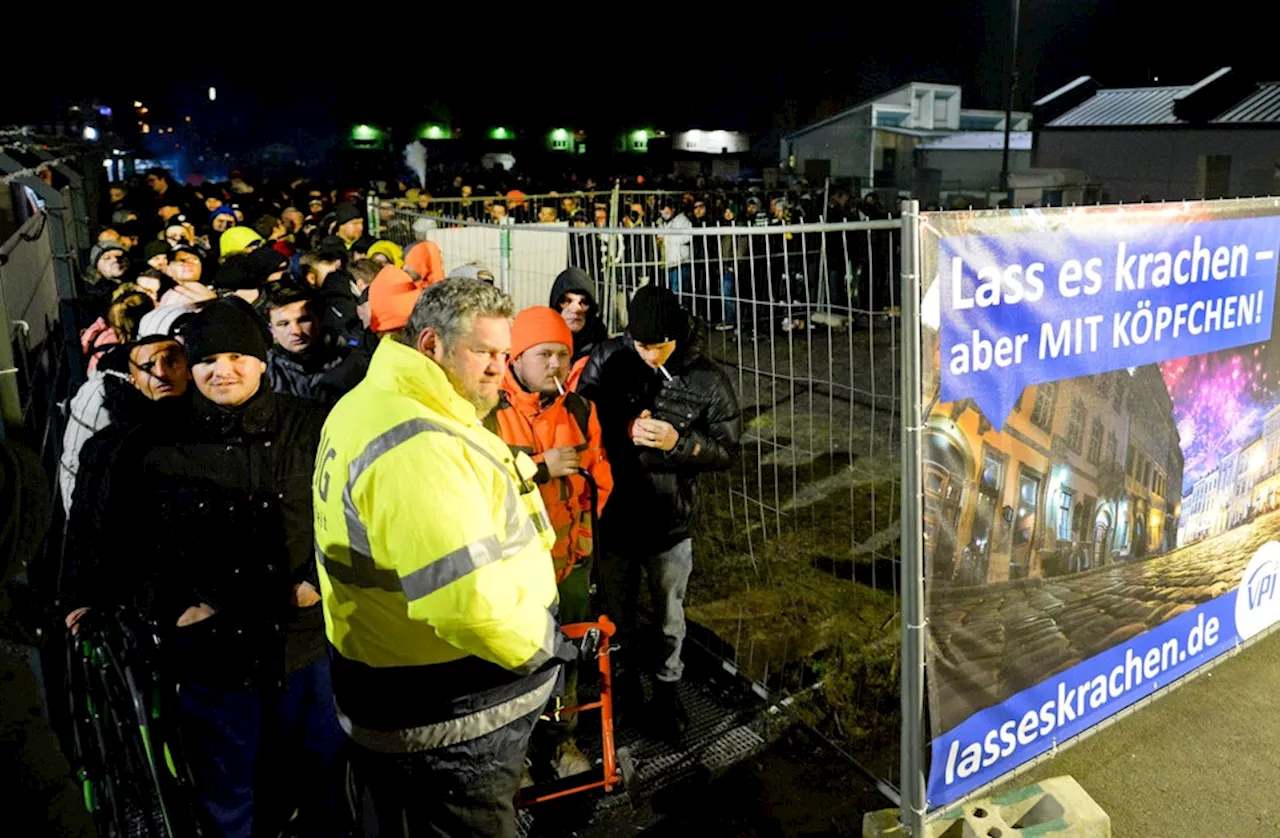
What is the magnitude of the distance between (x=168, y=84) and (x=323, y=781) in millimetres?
86032

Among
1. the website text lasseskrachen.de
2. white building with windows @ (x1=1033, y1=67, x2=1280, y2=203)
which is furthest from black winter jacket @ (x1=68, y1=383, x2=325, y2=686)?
white building with windows @ (x1=1033, y1=67, x2=1280, y2=203)

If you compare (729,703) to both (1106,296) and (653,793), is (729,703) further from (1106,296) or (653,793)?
(1106,296)

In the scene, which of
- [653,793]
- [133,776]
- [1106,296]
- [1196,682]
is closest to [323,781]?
[133,776]

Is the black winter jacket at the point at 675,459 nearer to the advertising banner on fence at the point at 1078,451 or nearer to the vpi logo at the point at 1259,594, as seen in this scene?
the advertising banner on fence at the point at 1078,451

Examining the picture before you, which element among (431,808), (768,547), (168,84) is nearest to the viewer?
(431,808)

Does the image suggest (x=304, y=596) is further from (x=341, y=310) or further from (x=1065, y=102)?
(x=1065, y=102)

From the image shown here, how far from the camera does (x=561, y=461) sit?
11.1 feet

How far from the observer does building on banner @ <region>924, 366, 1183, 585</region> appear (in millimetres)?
2602

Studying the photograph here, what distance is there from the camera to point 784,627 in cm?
502

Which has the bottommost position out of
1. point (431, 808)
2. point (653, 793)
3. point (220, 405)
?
point (653, 793)

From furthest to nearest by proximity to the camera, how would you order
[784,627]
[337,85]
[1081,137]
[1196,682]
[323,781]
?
[337,85], [1081,137], [784,627], [1196,682], [323,781]

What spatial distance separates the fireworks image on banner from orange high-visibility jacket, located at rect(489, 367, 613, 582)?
2181 millimetres

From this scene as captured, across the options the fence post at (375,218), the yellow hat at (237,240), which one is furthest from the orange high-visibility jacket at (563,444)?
the fence post at (375,218)

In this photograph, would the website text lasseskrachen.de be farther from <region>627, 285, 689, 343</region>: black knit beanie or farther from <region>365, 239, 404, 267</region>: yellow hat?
<region>365, 239, 404, 267</region>: yellow hat
